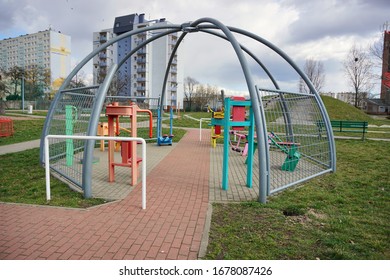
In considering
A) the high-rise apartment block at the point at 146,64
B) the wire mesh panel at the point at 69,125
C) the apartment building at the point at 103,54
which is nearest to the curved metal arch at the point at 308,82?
the wire mesh panel at the point at 69,125

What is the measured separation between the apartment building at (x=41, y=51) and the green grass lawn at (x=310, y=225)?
9000 cm

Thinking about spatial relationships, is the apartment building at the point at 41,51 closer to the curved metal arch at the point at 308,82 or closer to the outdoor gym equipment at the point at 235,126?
the curved metal arch at the point at 308,82

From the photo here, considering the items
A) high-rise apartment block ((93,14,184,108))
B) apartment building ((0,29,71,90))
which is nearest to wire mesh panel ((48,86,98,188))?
high-rise apartment block ((93,14,184,108))

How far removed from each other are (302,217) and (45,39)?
9903 cm

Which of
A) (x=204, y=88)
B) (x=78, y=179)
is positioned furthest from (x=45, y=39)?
(x=78, y=179)

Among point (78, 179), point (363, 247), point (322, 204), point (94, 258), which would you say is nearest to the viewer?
point (94, 258)

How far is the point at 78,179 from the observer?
5.82m

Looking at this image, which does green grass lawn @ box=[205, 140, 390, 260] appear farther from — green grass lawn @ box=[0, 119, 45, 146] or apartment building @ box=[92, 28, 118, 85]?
apartment building @ box=[92, 28, 118, 85]

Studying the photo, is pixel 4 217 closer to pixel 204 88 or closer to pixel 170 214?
pixel 170 214

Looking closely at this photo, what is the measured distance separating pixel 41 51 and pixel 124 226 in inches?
3887

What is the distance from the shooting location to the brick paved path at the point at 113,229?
10.2 feet

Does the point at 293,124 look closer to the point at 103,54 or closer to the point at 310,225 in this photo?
the point at 310,225

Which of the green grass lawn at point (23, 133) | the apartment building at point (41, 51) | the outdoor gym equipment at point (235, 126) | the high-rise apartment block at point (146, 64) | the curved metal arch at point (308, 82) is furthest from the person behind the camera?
the apartment building at point (41, 51)

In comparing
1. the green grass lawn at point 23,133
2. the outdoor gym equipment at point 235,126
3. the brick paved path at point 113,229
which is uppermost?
the outdoor gym equipment at point 235,126
